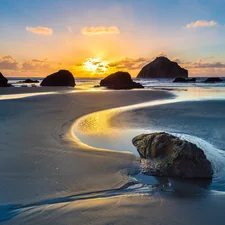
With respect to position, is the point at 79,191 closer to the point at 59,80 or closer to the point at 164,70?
the point at 59,80

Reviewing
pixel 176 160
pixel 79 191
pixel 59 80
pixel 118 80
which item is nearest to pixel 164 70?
pixel 118 80

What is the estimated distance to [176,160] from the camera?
5.14m

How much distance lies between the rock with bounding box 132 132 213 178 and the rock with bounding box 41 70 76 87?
49.3 meters

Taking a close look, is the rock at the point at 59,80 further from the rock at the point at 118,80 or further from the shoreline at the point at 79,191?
the shoreline at the point at 79,191

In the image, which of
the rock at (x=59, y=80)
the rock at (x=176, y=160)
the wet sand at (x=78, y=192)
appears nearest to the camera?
the wet sand at (x=78, y=192)

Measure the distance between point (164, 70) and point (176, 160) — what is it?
172 metres

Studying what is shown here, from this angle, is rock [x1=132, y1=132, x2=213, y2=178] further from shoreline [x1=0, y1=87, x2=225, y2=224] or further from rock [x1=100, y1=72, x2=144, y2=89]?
rock [x1=100, y1=72, x2=144, y2=89]

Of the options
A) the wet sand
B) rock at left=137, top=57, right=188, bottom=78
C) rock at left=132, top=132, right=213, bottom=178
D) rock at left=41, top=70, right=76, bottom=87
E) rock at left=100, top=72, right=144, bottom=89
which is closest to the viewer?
the wet sand

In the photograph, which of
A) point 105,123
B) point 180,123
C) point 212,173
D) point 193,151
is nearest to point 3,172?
point 193,151

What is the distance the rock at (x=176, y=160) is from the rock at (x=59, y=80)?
49349 mm

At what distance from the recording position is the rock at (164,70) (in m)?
170

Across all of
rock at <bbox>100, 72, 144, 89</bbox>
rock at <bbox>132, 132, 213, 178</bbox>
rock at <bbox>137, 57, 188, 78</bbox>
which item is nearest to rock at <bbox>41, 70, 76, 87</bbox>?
rock at <bbox>100, 72, 144, 89</bbox>

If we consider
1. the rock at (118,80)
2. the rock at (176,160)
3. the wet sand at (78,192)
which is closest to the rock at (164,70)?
the rock at (118,80)

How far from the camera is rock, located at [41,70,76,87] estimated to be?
5288 cm
